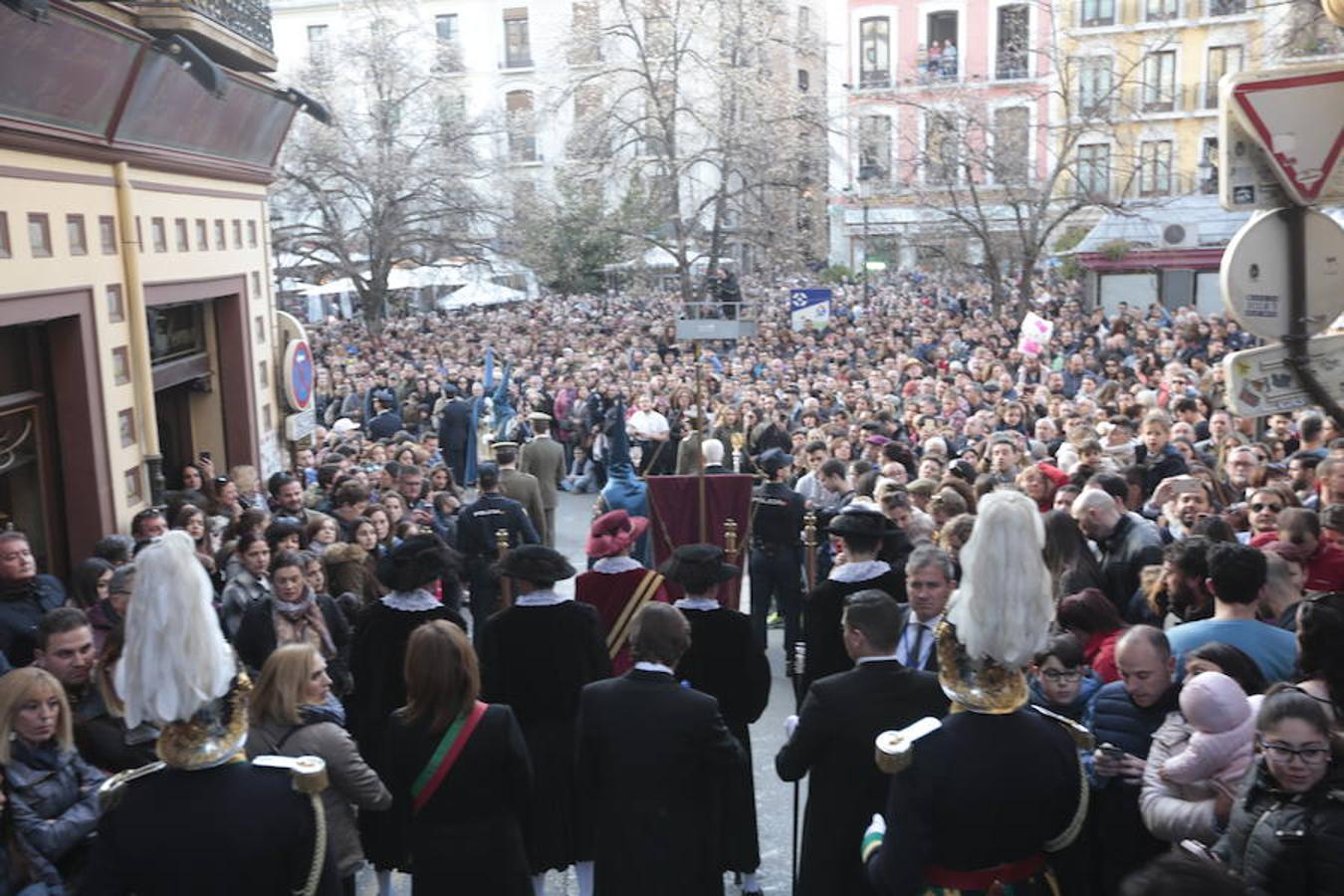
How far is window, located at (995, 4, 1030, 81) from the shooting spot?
133 ft

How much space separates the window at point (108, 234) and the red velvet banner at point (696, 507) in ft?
14.0

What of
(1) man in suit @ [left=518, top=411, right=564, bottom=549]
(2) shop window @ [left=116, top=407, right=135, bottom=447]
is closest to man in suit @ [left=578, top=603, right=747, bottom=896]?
(2) shop window @ [left=116, top=407, right=135, bottom=447]

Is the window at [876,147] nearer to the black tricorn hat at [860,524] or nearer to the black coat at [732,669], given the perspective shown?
the black tricorn hat at [860,524]

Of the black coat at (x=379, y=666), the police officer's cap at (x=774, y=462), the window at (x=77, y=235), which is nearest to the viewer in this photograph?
the black coat at (x=379, y=666)

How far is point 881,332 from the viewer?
2838cm

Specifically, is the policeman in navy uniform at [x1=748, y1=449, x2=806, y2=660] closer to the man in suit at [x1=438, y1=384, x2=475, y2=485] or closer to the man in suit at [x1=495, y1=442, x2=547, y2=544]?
the man in suit at [x1=495, y1=442, x2=547, y2=544]

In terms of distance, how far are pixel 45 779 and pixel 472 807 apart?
1442mm

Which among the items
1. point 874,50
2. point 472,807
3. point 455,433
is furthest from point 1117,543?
point 874,50

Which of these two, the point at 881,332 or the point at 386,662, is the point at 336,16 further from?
the point at 386,662

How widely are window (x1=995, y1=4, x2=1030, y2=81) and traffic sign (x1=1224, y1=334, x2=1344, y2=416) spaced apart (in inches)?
1477

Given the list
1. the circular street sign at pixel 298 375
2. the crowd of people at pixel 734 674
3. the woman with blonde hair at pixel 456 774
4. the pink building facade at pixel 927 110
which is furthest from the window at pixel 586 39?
the woman with blonde hair at pixel 456 774

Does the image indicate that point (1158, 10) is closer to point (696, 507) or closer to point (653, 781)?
point (696, 507)

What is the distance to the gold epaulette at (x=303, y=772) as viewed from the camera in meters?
3.98

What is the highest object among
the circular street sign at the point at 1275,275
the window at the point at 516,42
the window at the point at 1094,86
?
the window at the point at 516,42
